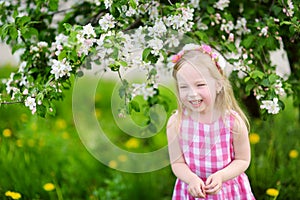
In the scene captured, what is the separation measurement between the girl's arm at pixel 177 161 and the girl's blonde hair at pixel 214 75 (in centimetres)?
4

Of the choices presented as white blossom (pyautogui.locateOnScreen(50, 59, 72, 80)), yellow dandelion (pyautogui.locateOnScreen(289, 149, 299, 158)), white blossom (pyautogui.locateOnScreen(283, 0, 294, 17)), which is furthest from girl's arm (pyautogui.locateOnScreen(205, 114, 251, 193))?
yellow dandelion (pyautogui.locateOnScreen(289, 149, 299, 158))

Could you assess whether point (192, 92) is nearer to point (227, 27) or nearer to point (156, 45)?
point (156, 45)

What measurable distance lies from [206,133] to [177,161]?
14 cm

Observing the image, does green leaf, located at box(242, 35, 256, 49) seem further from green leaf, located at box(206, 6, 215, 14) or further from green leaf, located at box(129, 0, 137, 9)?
green leaf, located at box(129, 0, 137, 9)

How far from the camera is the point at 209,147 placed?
182 centimetres

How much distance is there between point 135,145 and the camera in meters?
2.92

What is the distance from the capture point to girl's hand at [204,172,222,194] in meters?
1.69

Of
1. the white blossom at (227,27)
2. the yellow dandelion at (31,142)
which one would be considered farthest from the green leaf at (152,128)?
the yellow dandelion at (31,142)

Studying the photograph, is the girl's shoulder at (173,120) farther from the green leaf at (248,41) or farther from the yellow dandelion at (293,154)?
the yellow dandelion at (293,154)

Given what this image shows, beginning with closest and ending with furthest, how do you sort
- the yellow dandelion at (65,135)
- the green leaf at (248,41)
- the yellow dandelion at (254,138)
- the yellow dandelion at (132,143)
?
the green leaf at (248,41), the yellow dandelion at (254,138), the yellow dandelion at (132,143), the yellow dandelion at (65,135)

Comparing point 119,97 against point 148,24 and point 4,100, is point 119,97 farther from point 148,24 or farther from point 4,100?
point 4,100

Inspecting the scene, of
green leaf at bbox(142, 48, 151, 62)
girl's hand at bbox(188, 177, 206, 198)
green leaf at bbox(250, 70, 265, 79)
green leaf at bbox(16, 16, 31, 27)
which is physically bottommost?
girl's hand at bbox(188, 177, 206, 198)

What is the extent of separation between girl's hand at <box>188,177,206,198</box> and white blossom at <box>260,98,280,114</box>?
13.7 inches

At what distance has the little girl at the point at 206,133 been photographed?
1704 millimetres
